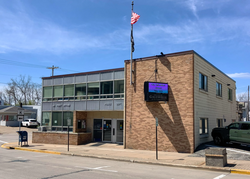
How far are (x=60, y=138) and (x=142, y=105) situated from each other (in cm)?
883

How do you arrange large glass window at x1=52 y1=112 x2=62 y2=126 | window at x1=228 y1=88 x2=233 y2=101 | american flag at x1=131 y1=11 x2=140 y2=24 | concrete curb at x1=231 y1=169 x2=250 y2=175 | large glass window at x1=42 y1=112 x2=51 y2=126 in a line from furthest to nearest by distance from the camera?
window at x1=228 y1=88 x2=233 y2=101, large glass window at x1=42 y1=112 x2=51 y2=126, large glass window at x1=52 y1=112 x2=62 y2=126, american flag at x1=131 y1=11 x2=140 y2=24, concrete curb at x1=231 y1=169 x2=250 y2=175

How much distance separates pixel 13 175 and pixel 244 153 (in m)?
12.2

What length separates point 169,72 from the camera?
55.9 ft

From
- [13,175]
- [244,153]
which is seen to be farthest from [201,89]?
[13,175]

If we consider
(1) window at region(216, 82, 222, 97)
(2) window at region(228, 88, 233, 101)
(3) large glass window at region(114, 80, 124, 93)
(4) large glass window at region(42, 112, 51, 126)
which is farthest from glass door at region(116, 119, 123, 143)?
(2) window at region(228, 88, 233, 101)

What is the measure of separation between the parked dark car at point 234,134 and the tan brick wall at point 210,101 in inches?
38.4

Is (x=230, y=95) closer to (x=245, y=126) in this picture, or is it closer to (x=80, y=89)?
(x=245, y=126)

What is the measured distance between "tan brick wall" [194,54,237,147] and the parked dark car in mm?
976

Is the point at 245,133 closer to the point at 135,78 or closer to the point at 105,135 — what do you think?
the point at 135,78

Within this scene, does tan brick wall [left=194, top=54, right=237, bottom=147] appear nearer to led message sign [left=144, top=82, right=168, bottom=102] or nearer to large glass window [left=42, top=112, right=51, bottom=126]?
led message sign [left=144, top=82, right=168, bottom=102]

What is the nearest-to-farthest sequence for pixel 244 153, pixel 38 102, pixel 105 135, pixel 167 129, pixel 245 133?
pixel 244 153, pixel 245 133, pixel 167 129, pixel 105 135, pixel 38 102

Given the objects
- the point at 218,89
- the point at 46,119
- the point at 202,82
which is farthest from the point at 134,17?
the point at 46,119

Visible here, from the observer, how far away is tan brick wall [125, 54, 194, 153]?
16125mm

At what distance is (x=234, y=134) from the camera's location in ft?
53.0
